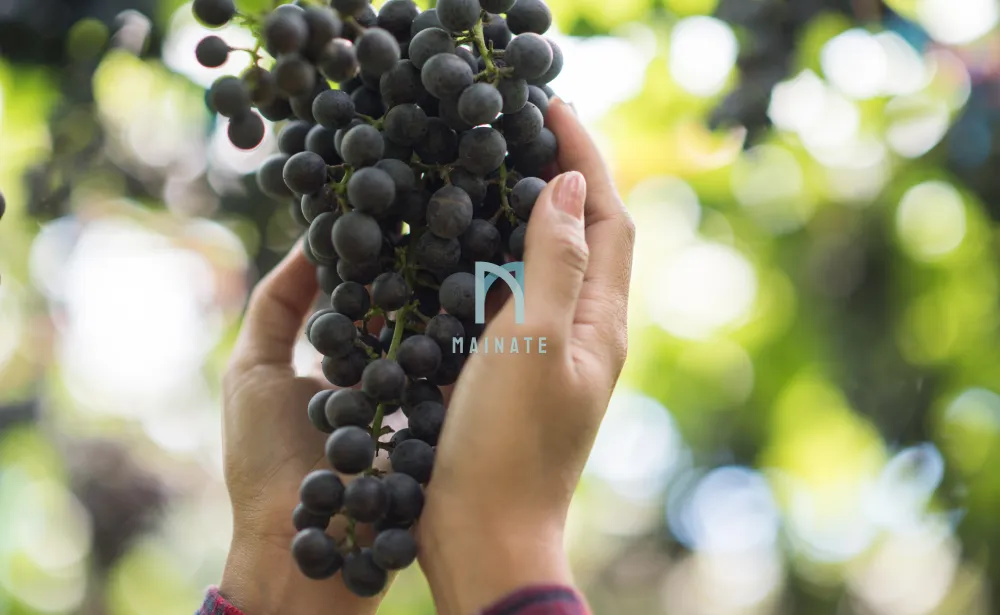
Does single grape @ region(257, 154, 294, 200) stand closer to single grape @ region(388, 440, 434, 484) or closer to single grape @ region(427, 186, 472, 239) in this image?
single grape @ region(427, 186, 472, 239)

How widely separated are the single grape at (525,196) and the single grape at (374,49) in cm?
22

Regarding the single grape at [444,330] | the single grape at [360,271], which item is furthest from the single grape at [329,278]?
the single grape at [444,330]

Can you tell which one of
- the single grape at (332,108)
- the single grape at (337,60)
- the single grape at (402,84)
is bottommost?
the single grape at (332,108)

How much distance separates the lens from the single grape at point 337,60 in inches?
28.6

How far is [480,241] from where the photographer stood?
89 centimetres

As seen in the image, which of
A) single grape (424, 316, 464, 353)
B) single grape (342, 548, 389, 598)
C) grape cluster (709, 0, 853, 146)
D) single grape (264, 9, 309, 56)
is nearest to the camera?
single grape (264, 9, 309, 56)

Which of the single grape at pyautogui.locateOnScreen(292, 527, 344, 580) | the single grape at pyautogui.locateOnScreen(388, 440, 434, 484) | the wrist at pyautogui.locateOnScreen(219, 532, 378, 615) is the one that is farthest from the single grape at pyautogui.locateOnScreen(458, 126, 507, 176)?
the wrist at pyautogui.locateOnScreen(219, 532, 378, 615)

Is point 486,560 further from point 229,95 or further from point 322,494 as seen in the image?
point 229,95

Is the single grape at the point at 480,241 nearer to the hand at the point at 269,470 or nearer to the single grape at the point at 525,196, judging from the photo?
the single grape at the point at 525,196

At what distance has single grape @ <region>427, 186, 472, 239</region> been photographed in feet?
2.74

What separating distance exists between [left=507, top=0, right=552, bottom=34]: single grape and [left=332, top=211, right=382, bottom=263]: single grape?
32 cm

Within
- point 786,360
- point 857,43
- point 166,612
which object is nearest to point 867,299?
point 786,360

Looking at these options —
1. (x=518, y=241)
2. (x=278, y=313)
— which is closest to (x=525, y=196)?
(x=518, y=241)

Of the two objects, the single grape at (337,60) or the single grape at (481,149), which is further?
the single grape at (481,149)
